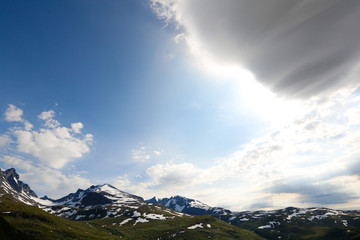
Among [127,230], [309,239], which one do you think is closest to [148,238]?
[127,230]

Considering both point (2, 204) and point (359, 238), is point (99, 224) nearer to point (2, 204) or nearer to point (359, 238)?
point (2, 204)

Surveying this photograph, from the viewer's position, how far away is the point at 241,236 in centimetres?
18425

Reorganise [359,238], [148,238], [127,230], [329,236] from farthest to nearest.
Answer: [329,236] < [127,230] < [148,238] < [359,238]

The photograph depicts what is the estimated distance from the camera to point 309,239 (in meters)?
196

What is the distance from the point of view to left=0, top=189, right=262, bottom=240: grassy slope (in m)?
101

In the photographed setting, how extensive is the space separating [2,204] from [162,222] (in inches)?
4966

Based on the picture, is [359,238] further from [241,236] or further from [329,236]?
[329,236]

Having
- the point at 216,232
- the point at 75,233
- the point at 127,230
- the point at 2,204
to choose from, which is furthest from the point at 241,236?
the point at 2,204

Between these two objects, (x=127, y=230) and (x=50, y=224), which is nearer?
(x=50, y=224)

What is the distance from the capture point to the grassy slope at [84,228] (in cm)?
10132

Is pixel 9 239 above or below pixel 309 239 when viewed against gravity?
above

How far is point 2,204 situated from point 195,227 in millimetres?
150769

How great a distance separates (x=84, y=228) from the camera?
139 m

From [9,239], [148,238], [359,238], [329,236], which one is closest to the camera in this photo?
[9,239]
